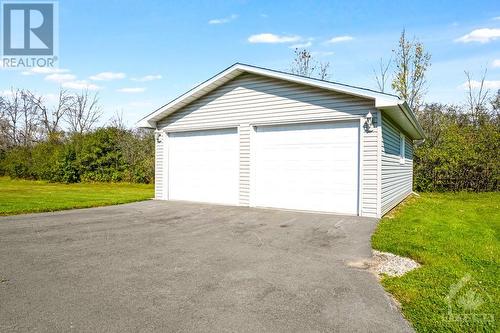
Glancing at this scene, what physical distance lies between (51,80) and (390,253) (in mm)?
38450

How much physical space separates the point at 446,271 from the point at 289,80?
630 cm

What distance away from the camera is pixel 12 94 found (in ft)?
116

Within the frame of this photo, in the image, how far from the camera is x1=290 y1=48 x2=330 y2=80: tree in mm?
23234

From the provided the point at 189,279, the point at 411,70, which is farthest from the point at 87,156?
the point at 411,70

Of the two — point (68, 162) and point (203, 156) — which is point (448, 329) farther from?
point (68, 162)

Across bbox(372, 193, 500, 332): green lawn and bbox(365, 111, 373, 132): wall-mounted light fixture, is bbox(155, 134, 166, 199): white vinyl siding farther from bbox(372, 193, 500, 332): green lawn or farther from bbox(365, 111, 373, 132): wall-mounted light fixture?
bbox(372, 193, 500, 332): green lawn

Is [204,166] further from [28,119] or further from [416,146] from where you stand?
[28,119]

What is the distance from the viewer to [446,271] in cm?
402

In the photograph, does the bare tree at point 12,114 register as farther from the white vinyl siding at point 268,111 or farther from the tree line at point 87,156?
the white vinyl siding at point 268,111

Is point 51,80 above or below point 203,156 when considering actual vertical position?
above

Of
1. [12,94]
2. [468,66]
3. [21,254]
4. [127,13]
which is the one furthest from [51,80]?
[468,66]

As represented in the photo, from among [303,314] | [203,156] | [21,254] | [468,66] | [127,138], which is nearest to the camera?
[303,314]

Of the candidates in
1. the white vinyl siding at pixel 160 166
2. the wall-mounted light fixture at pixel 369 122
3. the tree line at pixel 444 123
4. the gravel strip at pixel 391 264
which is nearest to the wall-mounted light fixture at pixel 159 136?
the white vinyl siding at pixel 160 166

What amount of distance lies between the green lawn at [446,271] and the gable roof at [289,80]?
274 centimetres
